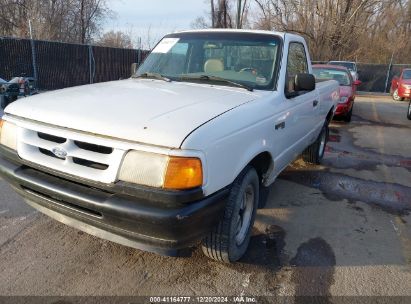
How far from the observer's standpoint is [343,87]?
10984 mm

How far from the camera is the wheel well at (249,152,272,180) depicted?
3.26m

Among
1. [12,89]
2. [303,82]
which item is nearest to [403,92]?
[303,82]

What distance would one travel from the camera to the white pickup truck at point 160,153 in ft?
7.41

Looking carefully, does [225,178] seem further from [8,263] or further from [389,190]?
[389,190]

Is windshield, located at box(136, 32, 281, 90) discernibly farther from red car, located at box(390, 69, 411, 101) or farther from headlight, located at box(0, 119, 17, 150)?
red car, located at box(390, 69, 411, 101)

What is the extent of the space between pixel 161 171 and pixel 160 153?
11cm

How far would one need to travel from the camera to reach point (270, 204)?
175 inches

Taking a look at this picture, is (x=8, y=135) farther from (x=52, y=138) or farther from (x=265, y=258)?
(x=265, y=258)

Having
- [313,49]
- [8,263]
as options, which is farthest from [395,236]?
[313,49]

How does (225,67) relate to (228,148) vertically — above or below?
above

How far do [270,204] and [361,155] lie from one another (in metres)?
3.71

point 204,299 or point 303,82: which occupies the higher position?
point 303,82

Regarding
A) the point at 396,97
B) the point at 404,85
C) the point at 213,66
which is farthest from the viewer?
the point at 396,97

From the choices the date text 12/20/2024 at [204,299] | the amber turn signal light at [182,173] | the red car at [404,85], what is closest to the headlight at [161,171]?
the amber turn signal light at [182,173]
